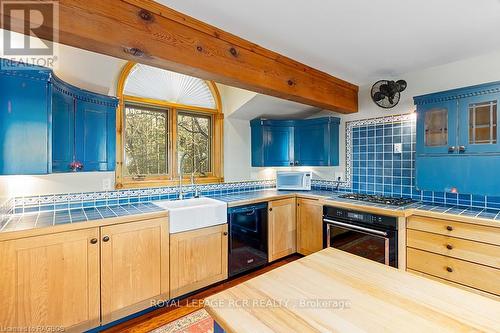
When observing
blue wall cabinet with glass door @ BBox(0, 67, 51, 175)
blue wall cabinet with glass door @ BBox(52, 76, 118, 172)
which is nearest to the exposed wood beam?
blue wall cabinet with glass door @ BBox(0, 67, 51, 175)

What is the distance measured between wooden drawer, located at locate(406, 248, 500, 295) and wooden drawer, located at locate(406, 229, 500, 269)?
0.04 metres

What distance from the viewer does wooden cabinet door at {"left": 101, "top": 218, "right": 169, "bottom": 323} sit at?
6.31 ft

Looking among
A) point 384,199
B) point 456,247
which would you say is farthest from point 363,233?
point 456,247

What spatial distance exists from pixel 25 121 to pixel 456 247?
335cm

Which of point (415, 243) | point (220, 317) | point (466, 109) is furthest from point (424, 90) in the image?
point (220, 317)

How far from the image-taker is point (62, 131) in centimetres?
194

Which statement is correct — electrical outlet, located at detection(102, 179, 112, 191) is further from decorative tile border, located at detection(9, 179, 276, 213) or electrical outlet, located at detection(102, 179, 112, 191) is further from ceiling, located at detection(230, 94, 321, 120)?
ceiling, located at detection(230, 94, 321, 120)

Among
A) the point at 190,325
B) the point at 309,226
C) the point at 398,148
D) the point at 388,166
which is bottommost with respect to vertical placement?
the point at 190,325

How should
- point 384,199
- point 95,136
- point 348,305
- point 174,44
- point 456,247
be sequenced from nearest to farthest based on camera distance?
point 348,305 < point 174,44 < point 456,247 < point 95,136 < point 384,199

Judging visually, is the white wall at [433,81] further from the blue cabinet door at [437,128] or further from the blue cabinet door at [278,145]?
the blue cabinet door at [278,145]

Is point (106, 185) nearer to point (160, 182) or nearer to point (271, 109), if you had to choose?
point (160, 182)

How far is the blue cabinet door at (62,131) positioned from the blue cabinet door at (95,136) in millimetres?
45

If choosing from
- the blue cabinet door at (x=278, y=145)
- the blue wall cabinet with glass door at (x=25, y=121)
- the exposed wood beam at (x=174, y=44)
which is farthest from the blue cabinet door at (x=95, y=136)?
the blue cabinet door at (x=278, y=145)

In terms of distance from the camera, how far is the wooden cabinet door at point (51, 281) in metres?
1.58
